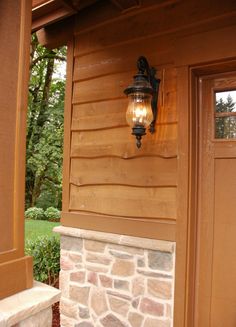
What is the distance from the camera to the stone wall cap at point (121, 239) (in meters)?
2.44

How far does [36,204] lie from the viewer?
1005 centimetres

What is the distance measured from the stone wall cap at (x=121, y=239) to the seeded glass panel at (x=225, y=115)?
0.88m

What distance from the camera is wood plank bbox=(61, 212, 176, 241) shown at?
2474 millimetres

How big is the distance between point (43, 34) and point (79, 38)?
529mm

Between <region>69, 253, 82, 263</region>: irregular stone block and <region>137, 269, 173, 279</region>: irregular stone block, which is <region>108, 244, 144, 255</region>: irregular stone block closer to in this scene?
<region>137, 269, 173, 279</region>: irregular stone block

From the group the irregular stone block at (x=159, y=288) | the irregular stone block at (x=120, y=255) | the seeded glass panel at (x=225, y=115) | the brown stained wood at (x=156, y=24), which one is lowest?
the irregular stone block at (x=159, y=288)

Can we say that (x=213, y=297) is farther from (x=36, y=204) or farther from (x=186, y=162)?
(x=36, y=204)

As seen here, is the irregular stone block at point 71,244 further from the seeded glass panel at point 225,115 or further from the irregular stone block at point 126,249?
the seeded glass panel at point 225,115

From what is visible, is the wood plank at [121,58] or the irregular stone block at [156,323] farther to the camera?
the wood plank at [121,58]

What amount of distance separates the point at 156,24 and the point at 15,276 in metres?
2.15

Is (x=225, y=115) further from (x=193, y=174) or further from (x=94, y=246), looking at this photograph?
(x=94, y=246)

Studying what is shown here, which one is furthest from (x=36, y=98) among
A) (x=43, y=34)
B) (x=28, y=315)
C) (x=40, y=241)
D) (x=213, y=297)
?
(x=28, y=315)

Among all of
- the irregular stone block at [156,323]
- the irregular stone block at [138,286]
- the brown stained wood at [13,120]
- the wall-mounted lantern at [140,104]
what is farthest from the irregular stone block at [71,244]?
the brown stained wood at [13,120]

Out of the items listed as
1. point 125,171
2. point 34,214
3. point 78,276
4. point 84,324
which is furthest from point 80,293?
point 34,214
